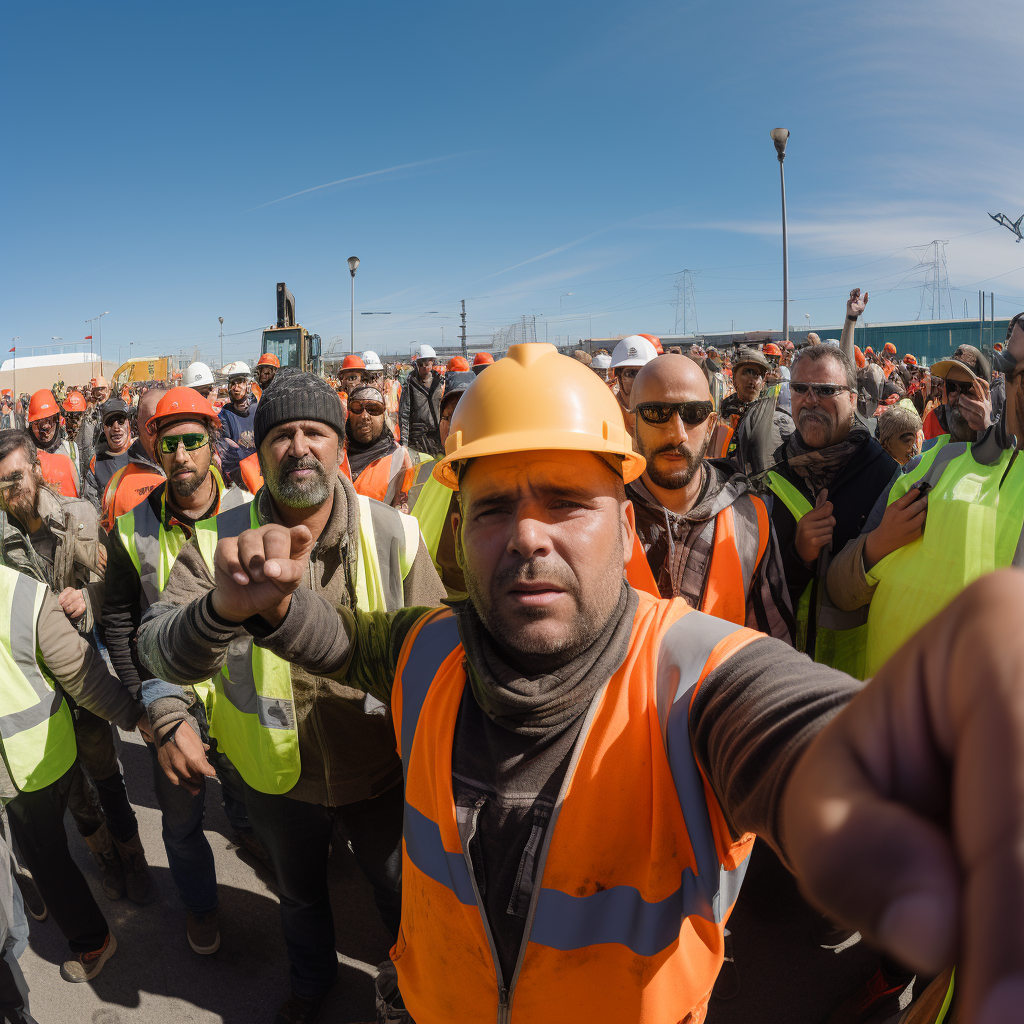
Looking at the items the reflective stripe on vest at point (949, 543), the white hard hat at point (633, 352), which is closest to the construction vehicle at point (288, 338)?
the white hard hat at point (633, 352)

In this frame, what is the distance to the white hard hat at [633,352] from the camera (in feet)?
18.8

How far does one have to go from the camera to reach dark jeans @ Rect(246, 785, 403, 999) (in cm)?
252

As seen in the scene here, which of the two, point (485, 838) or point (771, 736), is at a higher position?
point (771, 736)

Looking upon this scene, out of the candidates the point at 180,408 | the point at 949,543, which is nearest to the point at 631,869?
the point at 949,543

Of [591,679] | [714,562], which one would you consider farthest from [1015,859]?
[714,562]

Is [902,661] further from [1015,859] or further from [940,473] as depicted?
[940,473]

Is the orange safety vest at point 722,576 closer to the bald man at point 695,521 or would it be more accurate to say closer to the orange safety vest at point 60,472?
the bald man at point 695,521

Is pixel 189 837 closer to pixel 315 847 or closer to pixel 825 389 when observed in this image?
pixel 315 847

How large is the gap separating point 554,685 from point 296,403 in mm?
1879

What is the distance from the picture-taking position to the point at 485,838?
4.50 feet

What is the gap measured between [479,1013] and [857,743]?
1269 millimetres

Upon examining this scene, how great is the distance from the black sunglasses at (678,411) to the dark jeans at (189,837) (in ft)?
7.54

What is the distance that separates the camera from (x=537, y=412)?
56.4 inches

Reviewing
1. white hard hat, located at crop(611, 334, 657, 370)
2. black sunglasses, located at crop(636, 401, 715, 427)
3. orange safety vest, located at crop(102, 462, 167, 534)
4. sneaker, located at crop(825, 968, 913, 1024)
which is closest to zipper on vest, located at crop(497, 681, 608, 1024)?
black sunglasses, located at crop(636, 401, 715, 427)
